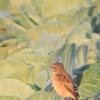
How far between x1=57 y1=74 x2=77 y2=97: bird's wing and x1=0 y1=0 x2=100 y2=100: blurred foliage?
0.29ft

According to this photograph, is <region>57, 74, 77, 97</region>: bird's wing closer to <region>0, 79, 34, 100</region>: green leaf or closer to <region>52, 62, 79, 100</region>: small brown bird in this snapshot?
<region>52, 62, 79, 100</region>: small brown bird

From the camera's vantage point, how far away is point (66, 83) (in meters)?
4.35

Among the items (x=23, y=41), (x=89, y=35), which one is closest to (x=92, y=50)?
(x=89, y=35)

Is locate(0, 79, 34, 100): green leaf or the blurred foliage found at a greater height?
the blurred foliage

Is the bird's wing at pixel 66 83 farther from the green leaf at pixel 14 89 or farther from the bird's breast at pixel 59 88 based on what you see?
the green leaf at pixel 14 89

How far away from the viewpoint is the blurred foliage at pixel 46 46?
4.40m

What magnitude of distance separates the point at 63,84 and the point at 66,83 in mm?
52

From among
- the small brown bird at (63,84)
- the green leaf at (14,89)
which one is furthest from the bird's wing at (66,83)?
the green leaf at (14,89)

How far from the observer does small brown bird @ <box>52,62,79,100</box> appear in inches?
167

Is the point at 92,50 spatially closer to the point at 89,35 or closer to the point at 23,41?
the point at 89,35

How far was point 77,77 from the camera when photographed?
16.3 feet

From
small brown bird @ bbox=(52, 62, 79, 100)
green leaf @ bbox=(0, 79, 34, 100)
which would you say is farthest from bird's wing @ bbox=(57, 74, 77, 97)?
green leaf @ bbox=(0, 79, 34, 100)

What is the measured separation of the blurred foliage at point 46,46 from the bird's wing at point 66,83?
0.29 ft

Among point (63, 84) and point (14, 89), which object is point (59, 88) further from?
point (14, 89)
